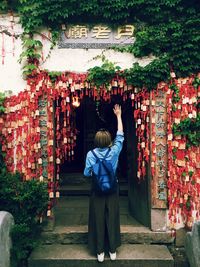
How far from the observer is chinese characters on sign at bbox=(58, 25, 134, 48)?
6.07 meters

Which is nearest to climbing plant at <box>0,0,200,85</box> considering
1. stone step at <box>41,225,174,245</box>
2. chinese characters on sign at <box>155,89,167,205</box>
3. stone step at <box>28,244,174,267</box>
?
chinese characters on sign at <box>155,89,167,205</box>

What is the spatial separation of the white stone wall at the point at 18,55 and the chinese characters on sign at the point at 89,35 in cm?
11

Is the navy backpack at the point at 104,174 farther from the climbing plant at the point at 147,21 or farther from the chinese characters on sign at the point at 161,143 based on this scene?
the climbing plant at the point at 147,21

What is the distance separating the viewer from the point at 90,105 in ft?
33.7

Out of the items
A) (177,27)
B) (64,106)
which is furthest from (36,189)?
(177,27)

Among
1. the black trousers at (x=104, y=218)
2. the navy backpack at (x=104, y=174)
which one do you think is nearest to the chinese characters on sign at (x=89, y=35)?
the navy backpack at (x=104, y=174)

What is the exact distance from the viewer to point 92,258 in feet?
17.5

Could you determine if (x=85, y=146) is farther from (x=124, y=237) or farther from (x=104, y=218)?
(x=104, y=218)

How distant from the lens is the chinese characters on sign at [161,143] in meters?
6.04

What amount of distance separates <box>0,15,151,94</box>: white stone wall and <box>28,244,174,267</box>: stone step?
9.69 ft

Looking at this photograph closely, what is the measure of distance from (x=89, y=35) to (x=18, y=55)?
1361mm

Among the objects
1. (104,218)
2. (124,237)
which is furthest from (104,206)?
(124,237)

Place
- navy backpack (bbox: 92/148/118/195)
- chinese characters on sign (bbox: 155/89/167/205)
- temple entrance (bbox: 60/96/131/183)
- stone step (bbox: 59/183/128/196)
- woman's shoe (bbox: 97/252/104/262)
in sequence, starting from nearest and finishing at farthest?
navy backpack (bbox: 92/148/118/195) → woman's shoe (bbox: 97/252/104/262) → chinese characters on sign (bbox: 155/89/167/205) → stone step (bbox: 59/183/128/196) → temple entrance (bbox: 60/96/131/183)

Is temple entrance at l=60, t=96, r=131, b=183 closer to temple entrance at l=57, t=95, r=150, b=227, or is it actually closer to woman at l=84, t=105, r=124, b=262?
temple entrance at l=57, t=95, r=150, b=227
